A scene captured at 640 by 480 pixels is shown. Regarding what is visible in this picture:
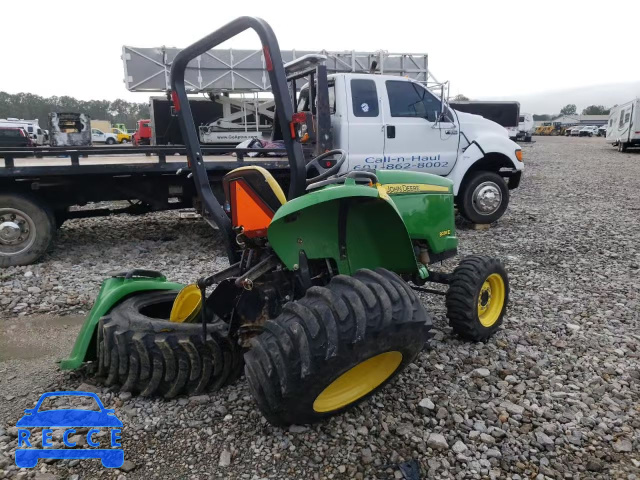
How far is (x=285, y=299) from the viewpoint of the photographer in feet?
8.43

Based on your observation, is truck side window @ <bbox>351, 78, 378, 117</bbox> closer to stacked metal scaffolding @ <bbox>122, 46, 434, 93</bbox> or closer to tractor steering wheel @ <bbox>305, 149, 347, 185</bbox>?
tractor steering wheel @ <bbox>305, 149, 347, 185</bbox>

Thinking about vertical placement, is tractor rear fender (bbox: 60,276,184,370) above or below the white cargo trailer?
below

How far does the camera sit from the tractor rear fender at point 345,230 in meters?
2.25

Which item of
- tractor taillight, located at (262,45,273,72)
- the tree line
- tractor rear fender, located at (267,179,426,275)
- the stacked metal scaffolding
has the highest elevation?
the tree line

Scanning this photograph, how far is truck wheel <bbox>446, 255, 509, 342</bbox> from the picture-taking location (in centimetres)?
327

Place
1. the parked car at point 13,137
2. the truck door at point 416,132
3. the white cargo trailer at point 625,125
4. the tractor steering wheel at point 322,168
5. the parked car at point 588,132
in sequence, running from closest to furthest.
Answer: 1. the tractor steering wheel at point 322,168
2. the truck door at point 416,132
3. the parked car at point 13,137
4. the white cargo trailer at point 625,125
5. the parked car at point 588,132

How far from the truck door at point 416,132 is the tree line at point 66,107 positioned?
52578 mm

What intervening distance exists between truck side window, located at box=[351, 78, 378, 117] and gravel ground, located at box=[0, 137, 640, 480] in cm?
308

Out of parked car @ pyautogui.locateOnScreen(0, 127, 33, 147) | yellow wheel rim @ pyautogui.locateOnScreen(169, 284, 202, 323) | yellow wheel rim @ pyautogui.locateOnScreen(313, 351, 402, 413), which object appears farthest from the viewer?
parked car @ pyautogui.locateOnScreen(0, 127, 33, 147)

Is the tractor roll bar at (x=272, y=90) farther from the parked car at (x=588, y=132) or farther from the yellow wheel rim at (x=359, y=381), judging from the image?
the parked car at (x=588, y=132)

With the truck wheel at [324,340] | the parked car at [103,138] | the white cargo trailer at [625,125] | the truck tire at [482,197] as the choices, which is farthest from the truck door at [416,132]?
the parked car at [103,138]

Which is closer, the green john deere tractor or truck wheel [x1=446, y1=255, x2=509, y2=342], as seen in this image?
the green john deere tractor

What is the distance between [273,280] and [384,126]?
4.80 m

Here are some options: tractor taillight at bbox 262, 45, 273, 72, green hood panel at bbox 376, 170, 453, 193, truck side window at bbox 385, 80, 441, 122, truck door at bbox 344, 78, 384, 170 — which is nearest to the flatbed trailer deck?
truck door at bbox 344, 78, 384, 170
